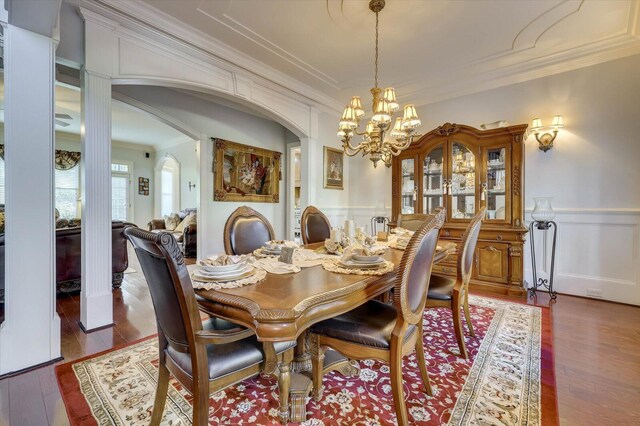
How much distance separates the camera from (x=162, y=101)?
4.04m

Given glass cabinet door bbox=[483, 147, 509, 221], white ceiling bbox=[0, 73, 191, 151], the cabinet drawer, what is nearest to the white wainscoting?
glass cabinet door bbox=[483, 147, 509, 221]

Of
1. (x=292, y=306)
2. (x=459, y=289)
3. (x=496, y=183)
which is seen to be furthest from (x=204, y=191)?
(x=496, y=183)

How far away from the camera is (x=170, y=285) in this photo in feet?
3.39

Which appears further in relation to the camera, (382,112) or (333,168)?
(333,168)

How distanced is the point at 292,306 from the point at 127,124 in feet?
23.5

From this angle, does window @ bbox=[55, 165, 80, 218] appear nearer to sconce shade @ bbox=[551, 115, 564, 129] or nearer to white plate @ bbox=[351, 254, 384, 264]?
white plate @ bbox=[351, 254, 384, 264]

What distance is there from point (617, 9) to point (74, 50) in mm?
4717

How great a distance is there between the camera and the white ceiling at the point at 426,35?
8.42 ft

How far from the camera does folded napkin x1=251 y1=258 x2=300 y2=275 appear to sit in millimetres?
1495

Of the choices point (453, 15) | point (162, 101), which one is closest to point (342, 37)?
point (453, 15)

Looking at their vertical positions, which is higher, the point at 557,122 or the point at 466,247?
the point at 557,122

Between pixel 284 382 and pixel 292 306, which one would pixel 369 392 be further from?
pixel 292 306

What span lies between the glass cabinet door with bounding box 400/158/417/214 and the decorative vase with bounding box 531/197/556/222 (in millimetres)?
1405

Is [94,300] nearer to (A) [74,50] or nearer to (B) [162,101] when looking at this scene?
(A) [74,50]
